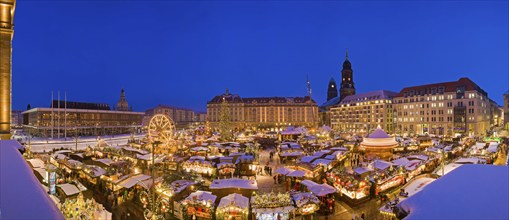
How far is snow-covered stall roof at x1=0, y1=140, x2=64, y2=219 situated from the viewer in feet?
7.36

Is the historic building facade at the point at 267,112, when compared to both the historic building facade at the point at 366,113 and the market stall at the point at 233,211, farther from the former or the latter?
the market stall at the point at 233,211

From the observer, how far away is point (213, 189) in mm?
15055

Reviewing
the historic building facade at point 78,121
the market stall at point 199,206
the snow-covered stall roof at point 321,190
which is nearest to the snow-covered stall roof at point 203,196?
the market stall at point 199,206

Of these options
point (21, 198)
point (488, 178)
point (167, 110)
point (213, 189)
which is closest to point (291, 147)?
point (213, 189)

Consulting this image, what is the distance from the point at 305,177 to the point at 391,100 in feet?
204

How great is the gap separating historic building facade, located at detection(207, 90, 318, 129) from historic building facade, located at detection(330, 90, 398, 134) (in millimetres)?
8900

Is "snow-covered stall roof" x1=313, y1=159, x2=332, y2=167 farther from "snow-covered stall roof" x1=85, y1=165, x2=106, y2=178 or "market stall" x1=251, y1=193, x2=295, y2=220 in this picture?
"snow-covered stall roof" x1=85, y1=165, x2=106, y2=178

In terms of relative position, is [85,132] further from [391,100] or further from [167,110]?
[391,100]

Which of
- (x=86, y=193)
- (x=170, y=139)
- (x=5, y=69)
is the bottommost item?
→ (x=86, y=193)

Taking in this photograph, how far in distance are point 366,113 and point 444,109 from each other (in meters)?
20.3

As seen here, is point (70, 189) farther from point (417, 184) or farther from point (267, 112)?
point (267, 112)

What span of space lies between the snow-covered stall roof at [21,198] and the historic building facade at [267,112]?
8920 cm

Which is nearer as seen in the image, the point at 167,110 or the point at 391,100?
the point at 391,100

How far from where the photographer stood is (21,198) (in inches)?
98.6
